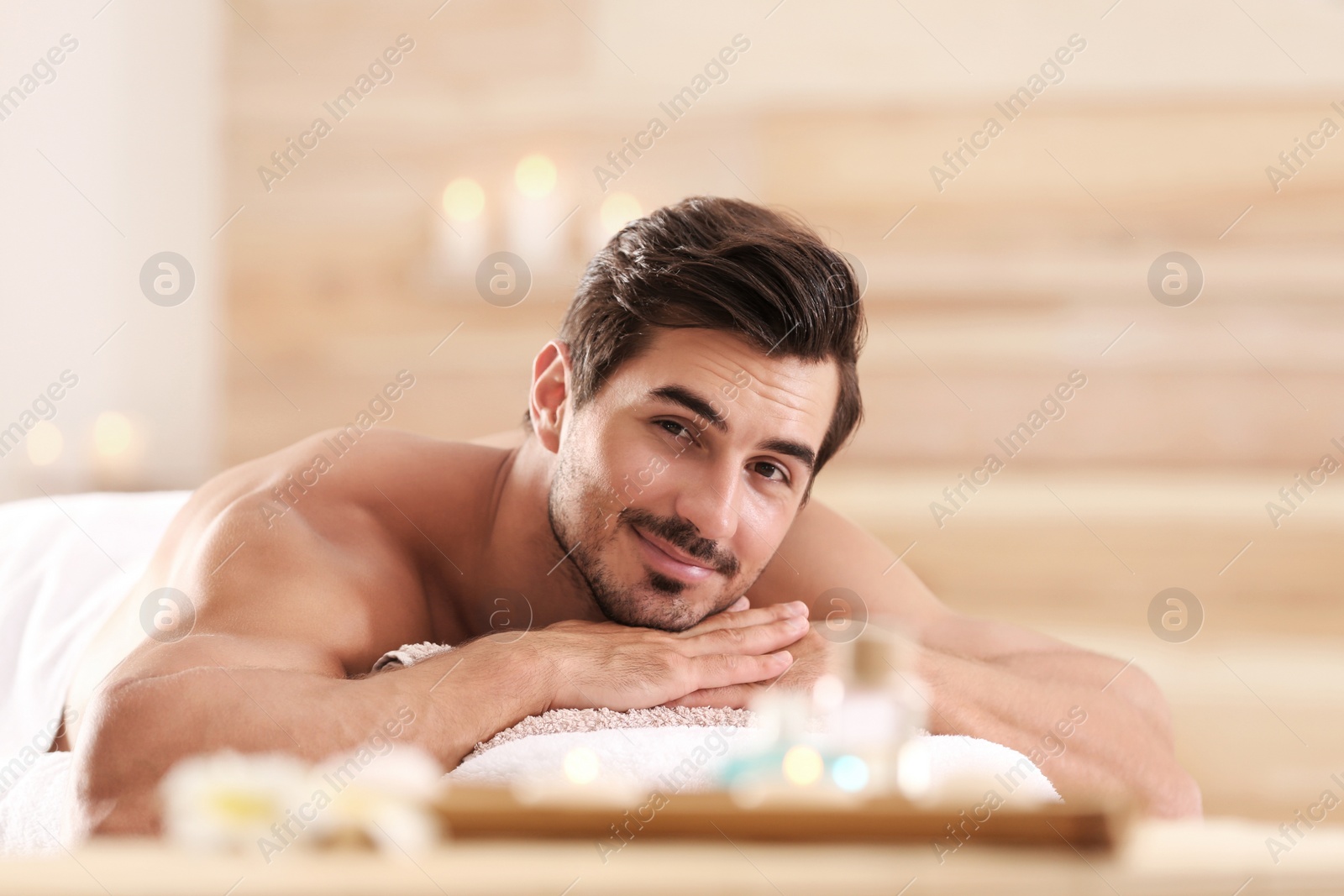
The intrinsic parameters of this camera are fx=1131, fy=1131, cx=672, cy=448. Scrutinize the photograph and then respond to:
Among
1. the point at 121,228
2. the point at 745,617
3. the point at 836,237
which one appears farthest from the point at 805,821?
the point at 121,228

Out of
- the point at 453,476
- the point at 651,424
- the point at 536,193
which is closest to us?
the point at 651,424

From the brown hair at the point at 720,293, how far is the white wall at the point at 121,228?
184cm

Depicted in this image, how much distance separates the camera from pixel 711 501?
46.6 inches

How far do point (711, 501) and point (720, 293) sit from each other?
23 cm

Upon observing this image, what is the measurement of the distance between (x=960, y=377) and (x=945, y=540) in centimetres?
42

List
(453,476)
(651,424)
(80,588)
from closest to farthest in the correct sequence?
(651,424) < (453,476) < (80,588)

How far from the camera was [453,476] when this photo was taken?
1.41m

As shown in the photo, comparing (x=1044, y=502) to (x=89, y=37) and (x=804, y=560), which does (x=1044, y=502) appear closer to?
(x=804, y=560)

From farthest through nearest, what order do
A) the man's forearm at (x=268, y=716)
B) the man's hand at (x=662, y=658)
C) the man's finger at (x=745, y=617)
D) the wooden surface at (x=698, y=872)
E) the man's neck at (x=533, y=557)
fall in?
1. the man's neck at (x=533, y=557)
2. the man's finger at (x=745, y=617)
3. the man's hand at (x=662, y=658)
4. the man's forearm at (x=268, y=716)
5. the wooden surface at (x=698, y=872)

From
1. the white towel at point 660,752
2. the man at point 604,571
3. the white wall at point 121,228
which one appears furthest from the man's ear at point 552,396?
the white wall at point 121,228

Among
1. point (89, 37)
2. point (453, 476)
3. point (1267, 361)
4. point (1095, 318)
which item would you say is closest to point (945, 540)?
point (1095, 318)

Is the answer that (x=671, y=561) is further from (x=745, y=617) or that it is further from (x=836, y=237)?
(x=836, y=237)

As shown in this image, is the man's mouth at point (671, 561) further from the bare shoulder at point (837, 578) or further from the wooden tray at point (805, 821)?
the wooden tray at point (805, 821)

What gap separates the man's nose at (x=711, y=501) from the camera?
1.18 meters
